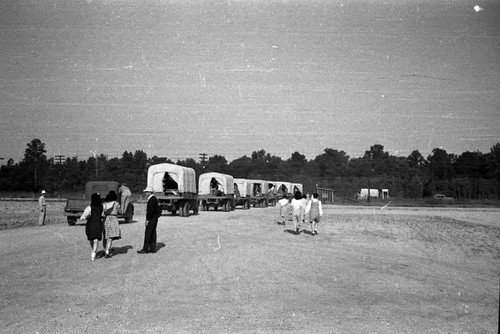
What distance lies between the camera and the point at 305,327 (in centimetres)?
650

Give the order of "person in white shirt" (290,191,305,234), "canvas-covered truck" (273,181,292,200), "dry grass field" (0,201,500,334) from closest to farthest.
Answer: "dry grass field" (0,201,500,334) < "person in white shirt" (290,191,305,234) < "canvas-covered truck" (273,181,292,200)

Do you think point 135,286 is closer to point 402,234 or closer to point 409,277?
point 409,277

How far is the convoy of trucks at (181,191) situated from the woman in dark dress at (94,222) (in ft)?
10.7

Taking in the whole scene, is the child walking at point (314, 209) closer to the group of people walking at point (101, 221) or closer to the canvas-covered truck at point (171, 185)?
the group of people walking at point (101, 221)

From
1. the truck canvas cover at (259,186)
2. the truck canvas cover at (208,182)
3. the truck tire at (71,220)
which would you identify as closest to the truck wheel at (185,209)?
the truck canvas cover at (208,182)

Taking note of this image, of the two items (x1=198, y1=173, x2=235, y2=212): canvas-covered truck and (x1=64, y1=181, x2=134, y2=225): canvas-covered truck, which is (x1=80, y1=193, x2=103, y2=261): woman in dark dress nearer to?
(x1=64, y1=181, x2=134, y2=225): canvas-covered truck

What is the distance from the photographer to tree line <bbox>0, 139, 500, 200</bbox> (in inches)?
3095

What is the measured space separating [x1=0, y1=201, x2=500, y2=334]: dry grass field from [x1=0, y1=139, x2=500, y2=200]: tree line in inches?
1978

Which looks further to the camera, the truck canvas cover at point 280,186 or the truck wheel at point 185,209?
the truck canvas cover at point 280,186

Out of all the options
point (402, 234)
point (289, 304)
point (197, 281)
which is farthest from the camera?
point (402, 234)

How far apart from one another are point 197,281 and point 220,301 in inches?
72.4

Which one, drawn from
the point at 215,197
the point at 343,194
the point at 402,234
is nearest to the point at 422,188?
the point at 343,194

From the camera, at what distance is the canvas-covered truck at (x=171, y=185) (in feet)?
104

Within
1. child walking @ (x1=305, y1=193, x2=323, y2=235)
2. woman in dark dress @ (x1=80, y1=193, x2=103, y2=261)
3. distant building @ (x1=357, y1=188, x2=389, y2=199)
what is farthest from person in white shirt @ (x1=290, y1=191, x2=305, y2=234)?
distant building @ (x1=357, y1=188, x2=389, y2=199)
